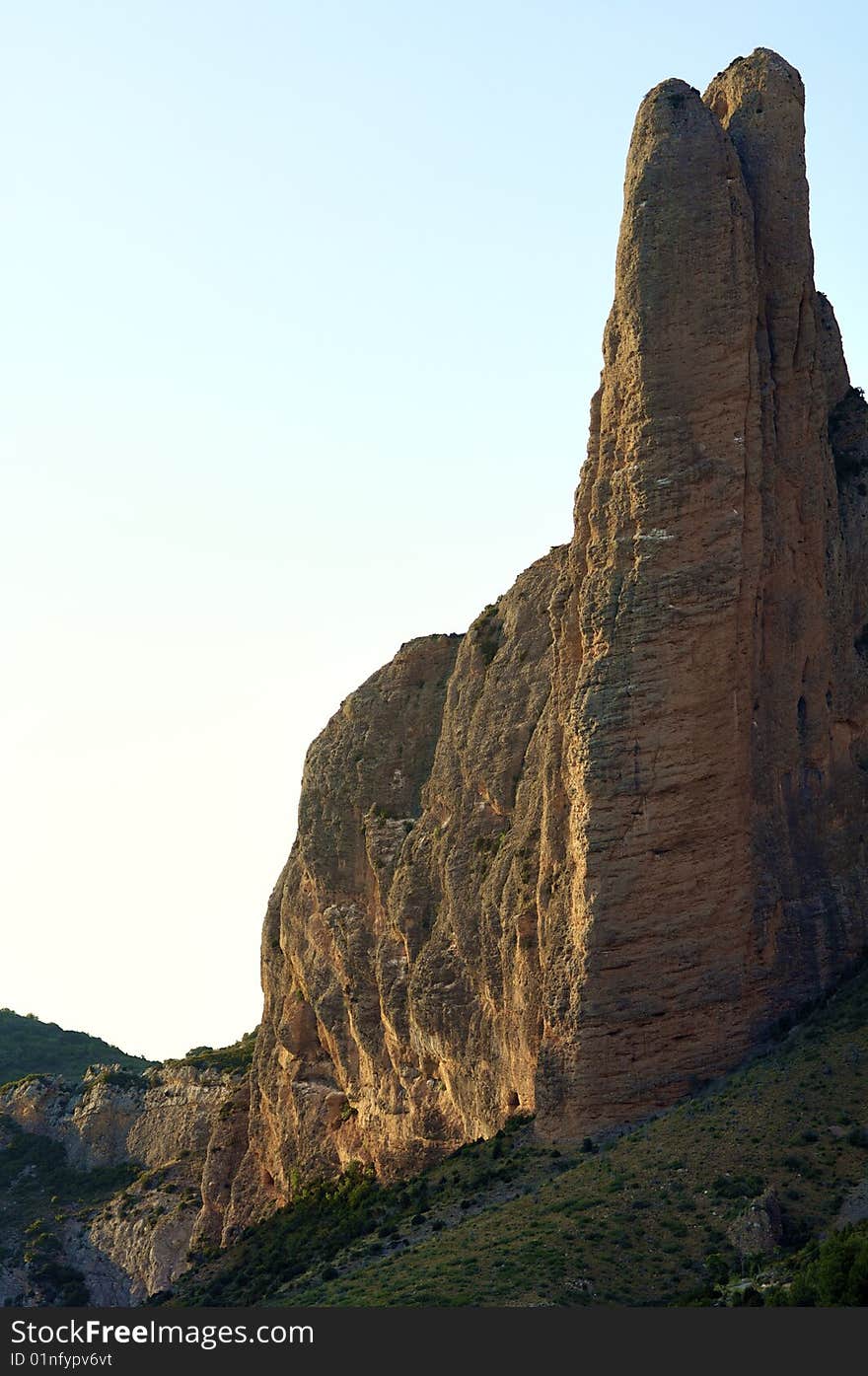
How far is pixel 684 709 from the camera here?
55625 mm

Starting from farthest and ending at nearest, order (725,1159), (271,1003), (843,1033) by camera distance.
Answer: (271,1003)
(843,1033)
(725,1159)

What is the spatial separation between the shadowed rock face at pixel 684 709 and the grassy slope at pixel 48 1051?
161 feet

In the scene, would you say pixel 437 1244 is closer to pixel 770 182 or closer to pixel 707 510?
pixel 707 510

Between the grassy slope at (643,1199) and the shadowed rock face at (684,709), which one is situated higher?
the shadowed rock face at (684,709)

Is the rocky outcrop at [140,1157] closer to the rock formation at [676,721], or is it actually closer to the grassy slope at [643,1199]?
the rock formation at [676,721]

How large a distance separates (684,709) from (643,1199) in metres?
13.3

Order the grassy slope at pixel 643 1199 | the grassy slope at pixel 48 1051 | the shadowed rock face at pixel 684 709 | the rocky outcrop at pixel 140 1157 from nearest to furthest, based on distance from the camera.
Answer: the grassy slope at pixel 643 1199, the shadowed rock face at pixel 684 709, the rocky outcrop at pixel 140 1157, the grassy slope at pixel 48 1051

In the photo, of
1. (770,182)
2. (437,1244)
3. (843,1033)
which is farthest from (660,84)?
(437,1244)

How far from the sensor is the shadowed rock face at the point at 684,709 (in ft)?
181

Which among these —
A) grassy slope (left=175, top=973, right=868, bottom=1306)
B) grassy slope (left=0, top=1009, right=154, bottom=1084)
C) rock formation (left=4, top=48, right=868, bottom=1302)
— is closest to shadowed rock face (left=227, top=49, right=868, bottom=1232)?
rock formation (left=4, top=48, right=868, bottom=1302)

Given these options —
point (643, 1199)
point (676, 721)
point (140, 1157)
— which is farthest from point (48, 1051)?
point (643, 1199)

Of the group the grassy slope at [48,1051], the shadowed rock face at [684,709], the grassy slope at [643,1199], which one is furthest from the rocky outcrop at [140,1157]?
the grassy slope at [643,1199]

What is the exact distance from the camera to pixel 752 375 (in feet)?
189

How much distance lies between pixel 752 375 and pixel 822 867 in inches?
529
